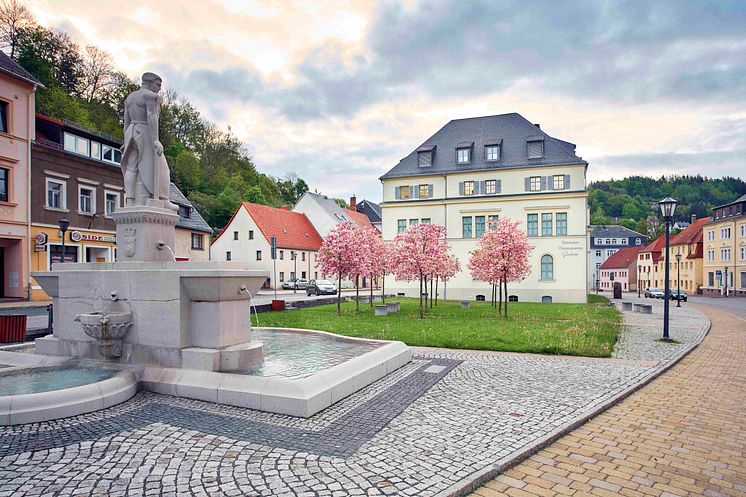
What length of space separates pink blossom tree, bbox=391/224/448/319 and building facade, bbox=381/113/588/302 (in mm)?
15849

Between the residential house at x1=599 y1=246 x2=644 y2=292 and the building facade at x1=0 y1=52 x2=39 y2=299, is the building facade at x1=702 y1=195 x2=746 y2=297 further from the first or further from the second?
the building facade at x1=0 y1=52 x2=39 y2=299

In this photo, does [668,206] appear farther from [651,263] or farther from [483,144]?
[651,263]

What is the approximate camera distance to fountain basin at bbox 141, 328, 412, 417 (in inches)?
253

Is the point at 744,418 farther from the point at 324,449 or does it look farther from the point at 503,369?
the point at 324,449

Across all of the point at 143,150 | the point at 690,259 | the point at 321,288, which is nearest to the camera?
the point at 143,150

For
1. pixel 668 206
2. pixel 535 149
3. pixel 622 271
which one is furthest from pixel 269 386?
Answer: pixel 622 271

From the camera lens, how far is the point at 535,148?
129ft

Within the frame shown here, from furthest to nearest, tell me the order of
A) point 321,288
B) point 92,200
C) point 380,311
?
point 321,288
point 92,200
point 380,311

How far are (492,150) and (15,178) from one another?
1356 inches

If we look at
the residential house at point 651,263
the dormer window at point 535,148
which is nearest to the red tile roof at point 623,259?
the residential house at point 651,263

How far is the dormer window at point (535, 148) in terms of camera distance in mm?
38875

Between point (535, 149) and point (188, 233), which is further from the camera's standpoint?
point (188, 233)

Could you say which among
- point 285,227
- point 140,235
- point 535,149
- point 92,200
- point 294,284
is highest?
point 535,149

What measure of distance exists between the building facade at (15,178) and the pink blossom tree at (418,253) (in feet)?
69.3
